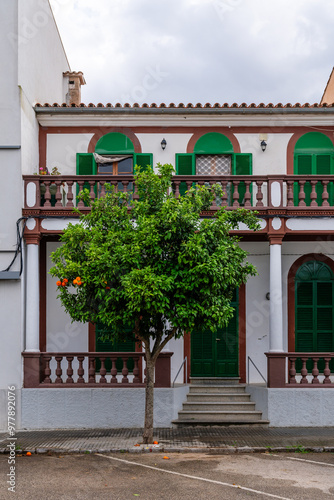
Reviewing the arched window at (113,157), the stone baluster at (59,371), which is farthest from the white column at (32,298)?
the arched window at (113,157)

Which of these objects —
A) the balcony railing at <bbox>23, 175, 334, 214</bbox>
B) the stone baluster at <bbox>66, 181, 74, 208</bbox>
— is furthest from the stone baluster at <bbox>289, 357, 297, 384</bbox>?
the stone baluster at <bbox>66, 181, 74, 208</bbox>

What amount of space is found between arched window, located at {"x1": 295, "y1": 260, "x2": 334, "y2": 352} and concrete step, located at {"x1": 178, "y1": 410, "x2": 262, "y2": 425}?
212 centimetres

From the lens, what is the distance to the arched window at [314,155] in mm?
13828

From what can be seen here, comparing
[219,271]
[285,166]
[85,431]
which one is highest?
[285,166]

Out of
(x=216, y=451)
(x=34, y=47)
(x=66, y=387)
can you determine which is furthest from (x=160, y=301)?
(x=34, y=47)

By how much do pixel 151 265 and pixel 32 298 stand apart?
12.0 feet

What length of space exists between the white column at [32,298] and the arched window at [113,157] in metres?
2.68

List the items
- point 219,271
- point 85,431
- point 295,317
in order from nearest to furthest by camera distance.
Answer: point 219,271
point 85,431
point 295,317

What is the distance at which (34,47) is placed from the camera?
46.2 ft

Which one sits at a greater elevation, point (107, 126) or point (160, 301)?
point (107, 126)

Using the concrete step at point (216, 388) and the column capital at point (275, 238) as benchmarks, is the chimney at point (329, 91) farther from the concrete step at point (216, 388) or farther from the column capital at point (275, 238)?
the concrete step at point (216, 388)

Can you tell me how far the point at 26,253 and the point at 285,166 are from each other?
21.1 feet

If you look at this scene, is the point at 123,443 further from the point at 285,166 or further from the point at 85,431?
the point at 285,166

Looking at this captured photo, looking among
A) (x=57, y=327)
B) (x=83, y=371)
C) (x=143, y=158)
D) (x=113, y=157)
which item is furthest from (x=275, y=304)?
(x=113, y=157)
